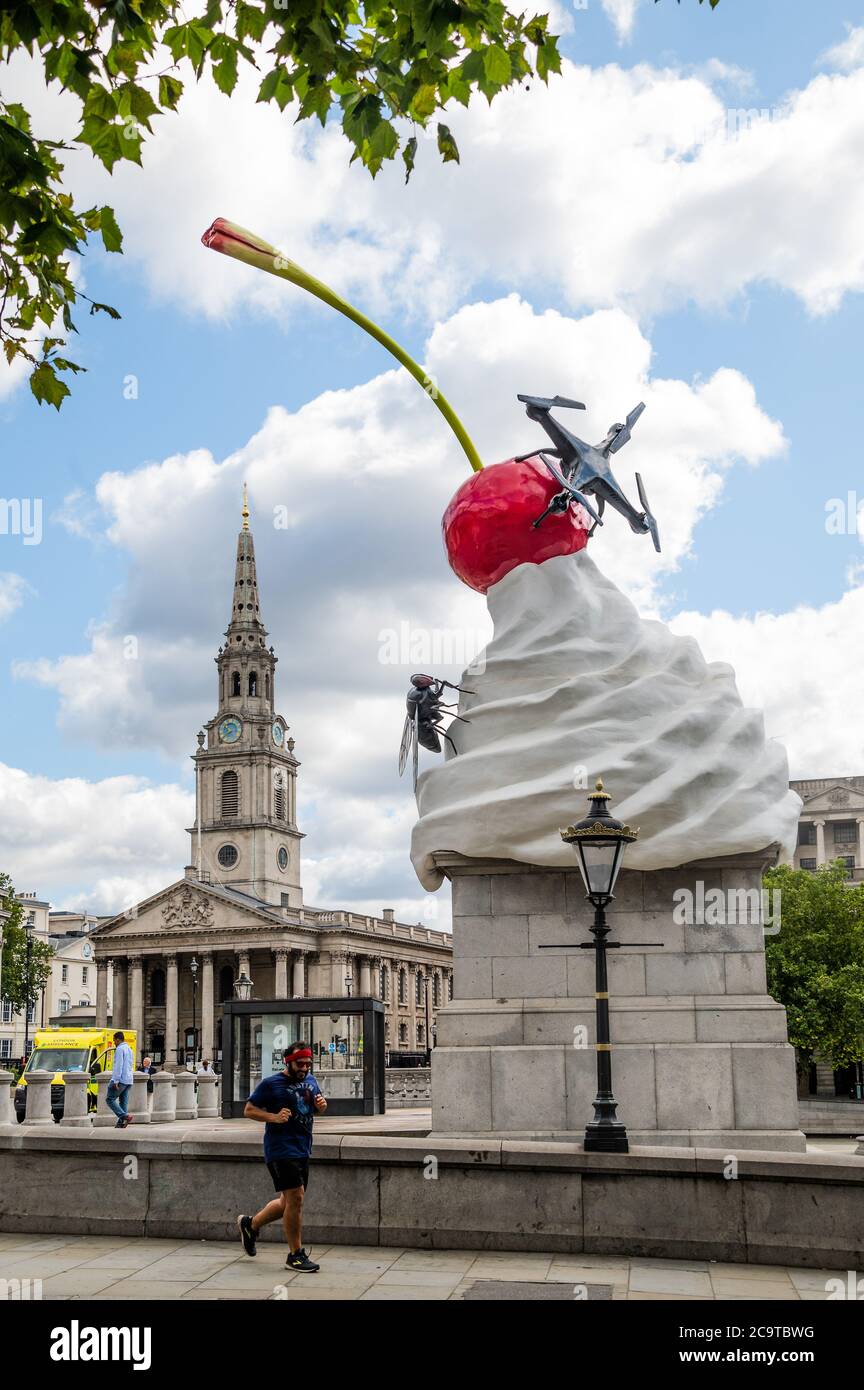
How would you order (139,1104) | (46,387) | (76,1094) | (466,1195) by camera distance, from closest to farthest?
(46,387) < (466,1195) < (76,1094) < (139,1104)

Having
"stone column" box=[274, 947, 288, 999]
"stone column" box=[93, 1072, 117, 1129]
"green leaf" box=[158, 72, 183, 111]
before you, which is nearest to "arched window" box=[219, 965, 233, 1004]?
"stone column" box=[274, 947, 288, 999]

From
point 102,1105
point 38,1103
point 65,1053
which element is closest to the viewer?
point 38,1103

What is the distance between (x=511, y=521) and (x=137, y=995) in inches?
4496

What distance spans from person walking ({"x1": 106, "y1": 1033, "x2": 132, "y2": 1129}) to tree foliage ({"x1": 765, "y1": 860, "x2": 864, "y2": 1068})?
28628 mm

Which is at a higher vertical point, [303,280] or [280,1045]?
[303,280]

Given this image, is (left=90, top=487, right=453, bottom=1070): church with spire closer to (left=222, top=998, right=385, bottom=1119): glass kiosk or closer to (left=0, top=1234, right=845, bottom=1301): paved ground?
(left=222, top=998, right=385, bottom=1119): glass kiosk

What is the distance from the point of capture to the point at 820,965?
2103 inches

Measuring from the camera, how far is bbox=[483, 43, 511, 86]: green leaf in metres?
8.23

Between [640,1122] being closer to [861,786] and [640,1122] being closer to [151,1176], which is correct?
[151,1176]

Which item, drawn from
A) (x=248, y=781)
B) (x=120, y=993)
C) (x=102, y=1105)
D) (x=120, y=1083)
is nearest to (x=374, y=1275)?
(x=120, y=1083)

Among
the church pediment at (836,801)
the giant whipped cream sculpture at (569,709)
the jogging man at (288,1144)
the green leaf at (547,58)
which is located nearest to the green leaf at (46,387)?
the green leaf at (547,58)

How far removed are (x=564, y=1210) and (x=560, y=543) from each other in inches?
274

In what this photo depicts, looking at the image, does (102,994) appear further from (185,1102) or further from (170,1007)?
(185,1102)
